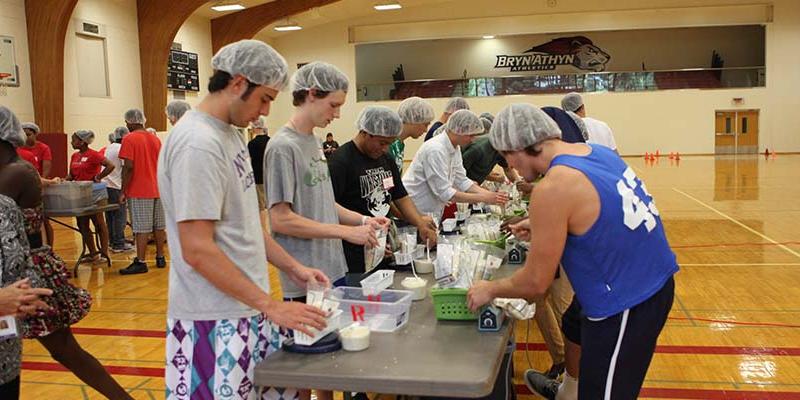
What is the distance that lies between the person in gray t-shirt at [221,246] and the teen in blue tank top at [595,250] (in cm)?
63

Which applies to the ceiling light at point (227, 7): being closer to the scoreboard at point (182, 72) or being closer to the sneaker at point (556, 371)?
the scoreboard at point (182, 72)

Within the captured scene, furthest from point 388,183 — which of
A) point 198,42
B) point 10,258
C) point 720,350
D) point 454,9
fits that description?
point 454,9

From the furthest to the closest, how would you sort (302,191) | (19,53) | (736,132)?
(736,132) < (19,53) < (302,191)

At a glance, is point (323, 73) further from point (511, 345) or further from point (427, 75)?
point (427, 75)

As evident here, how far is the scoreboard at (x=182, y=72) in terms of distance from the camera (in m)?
15.8

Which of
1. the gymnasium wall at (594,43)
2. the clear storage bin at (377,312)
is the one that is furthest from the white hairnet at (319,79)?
the gymnasium wall at (594,43)

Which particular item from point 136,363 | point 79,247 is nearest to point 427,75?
point 79,247

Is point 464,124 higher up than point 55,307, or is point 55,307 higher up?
point 464,124

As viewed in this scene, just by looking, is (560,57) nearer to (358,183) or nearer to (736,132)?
(736,132)

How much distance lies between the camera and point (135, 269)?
22.0ft

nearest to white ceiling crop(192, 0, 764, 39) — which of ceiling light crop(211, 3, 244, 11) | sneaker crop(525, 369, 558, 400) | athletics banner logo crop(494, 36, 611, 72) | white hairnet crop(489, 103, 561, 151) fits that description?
athletics banner logo crop(494, 36, 611, 72)

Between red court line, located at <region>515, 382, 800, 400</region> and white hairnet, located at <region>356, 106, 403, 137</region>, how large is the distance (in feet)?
5.53

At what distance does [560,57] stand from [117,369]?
64.9 feet

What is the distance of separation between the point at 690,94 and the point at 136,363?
20.2 meters
